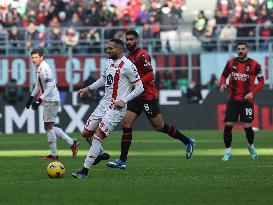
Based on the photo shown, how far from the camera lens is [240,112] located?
1892 centimetres

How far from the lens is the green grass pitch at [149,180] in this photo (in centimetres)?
1115

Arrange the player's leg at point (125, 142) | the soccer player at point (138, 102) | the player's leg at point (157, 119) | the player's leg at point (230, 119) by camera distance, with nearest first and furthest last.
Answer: the player's leg at point (125, 142), the soccer player at point (138, 102), the player's leg at point (157, 119), the player's leg at point (230, 119)

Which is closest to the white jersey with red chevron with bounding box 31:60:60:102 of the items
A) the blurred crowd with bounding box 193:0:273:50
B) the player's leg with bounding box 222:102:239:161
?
the player's leg with bounding box 222:102:239:161

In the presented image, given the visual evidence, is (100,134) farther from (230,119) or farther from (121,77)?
(230,119)

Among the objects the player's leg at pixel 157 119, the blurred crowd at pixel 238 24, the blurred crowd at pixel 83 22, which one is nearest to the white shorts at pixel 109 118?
the player's leg at pixel 157 119

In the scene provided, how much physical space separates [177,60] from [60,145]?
9.68 meters

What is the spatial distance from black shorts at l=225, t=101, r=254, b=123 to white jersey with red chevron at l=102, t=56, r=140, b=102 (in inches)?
173

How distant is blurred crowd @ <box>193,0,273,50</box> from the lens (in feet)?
114

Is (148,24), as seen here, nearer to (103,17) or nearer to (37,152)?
(103,17)

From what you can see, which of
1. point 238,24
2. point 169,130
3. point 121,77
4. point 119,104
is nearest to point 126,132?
point 169,130

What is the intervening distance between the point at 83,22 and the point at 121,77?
71.2ft

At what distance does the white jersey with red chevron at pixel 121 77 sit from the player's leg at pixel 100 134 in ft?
0.84

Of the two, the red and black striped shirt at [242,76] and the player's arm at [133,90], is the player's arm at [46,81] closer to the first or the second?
the red and black striped shirt at [242,76]

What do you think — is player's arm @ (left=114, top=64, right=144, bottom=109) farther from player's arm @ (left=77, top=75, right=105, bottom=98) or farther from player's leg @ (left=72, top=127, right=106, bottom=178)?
player's arm @ (left=77, top=75, right=105, bottom=98)
